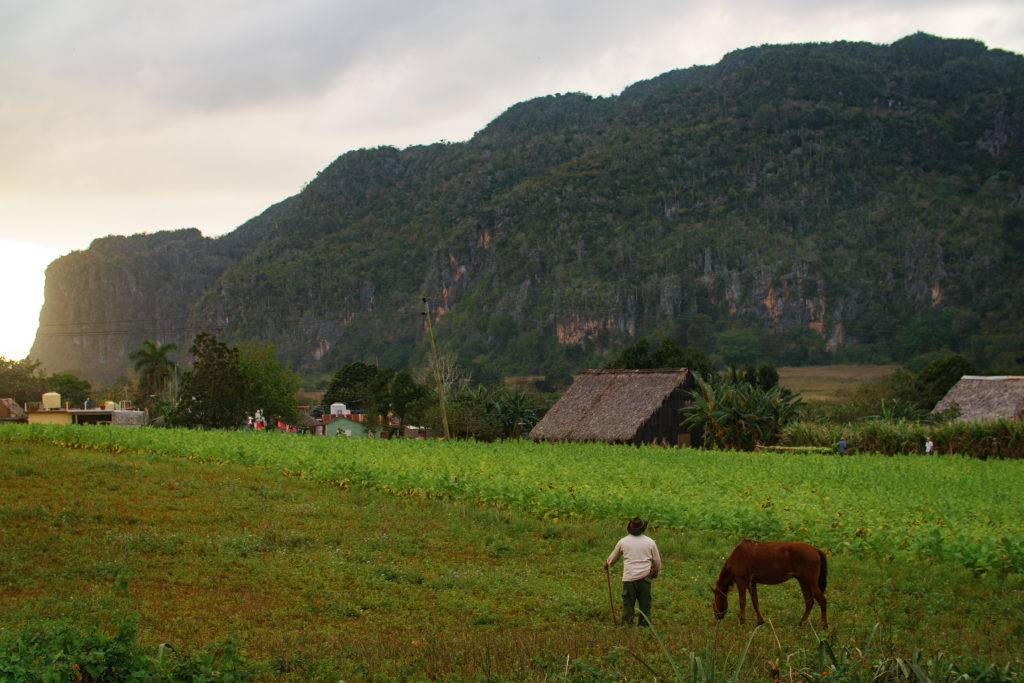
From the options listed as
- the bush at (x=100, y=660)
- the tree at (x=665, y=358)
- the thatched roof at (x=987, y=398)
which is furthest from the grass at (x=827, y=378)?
the bush at (x=100, y=660)

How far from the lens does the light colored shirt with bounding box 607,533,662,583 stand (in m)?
10.8

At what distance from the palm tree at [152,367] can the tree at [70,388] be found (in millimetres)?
13233

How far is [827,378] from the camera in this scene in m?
93.3

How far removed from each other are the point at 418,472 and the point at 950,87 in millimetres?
163919

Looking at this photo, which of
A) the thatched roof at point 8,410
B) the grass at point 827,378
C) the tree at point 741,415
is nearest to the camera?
the tree at point 741,415

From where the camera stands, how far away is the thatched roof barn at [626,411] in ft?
131

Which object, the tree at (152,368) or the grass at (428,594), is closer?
the grass at (428,594)

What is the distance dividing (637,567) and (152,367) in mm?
75532

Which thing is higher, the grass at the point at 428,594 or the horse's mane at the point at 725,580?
the horse's mane at the point at 725,580

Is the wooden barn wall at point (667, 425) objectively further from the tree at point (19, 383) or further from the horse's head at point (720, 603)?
the tree at point (19, 383)

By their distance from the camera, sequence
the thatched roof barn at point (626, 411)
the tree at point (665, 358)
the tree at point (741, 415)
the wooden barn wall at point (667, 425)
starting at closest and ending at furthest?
the tree at point (741, 415) < the wooden barn wall at point (667, 425) < the thatched roof barn at point (626, 411) < the tree at point (665, 358)

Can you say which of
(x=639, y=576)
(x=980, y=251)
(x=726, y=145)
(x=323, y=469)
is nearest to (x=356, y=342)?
(x=726, y=145)

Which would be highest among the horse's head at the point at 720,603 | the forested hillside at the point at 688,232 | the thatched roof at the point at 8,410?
the forested hillside at the point at 688,232

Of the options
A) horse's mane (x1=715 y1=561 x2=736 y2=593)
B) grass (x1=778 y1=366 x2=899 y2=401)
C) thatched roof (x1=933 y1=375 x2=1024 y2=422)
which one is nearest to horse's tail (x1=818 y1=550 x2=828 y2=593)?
horse's mane (x1=715 y1=561 x2=736 y2=593)
